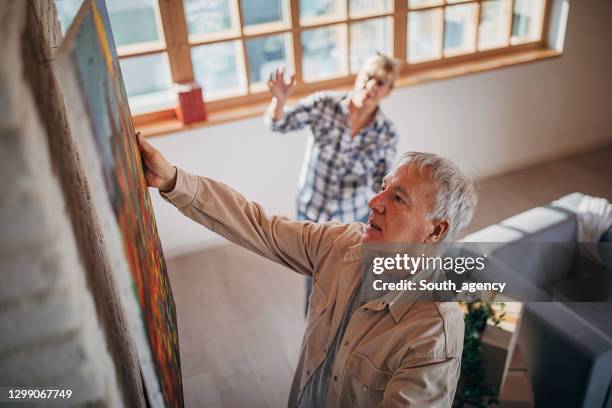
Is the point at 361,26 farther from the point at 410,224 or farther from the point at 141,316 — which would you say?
the point at 141,316

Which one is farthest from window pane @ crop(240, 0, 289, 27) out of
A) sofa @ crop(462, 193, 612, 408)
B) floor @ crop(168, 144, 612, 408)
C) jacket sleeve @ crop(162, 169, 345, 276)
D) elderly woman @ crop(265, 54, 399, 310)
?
jacket sleeve @ crop(162, 169, 345, 276)

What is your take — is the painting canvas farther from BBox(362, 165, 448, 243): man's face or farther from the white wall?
the white wall

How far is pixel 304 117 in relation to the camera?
8.02 feet

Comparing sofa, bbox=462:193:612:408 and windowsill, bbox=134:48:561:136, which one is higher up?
windowsill, bbox=134:48:561:136

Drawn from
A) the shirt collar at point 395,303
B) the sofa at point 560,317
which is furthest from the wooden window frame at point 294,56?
the shirt collar at point 395,303

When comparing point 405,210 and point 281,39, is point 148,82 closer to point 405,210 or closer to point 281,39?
point 281,39

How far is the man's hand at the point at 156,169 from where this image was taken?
1.15m

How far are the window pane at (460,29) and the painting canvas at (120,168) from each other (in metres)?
3.28

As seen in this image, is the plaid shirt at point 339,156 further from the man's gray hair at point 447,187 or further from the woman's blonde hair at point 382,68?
the man's gray hair at point 447,187

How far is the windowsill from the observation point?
3.19m

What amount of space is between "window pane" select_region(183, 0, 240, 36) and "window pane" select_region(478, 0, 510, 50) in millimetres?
1829

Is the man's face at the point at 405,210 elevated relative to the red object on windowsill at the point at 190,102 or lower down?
elevated

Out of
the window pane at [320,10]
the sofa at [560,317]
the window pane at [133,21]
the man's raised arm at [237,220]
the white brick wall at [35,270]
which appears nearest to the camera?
the white brick wall at [35,270]

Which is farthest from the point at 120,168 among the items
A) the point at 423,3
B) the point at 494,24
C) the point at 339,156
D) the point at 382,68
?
the point at 494,24
